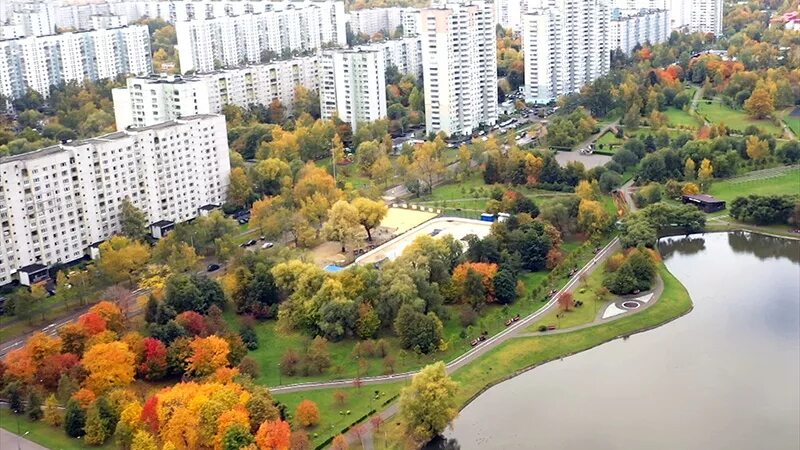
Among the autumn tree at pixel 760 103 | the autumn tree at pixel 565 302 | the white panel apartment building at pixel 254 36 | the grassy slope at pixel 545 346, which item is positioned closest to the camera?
the grassy slope at pixel 545 346

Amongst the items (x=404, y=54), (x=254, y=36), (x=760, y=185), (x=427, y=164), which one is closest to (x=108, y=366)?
(x=427, y=164)

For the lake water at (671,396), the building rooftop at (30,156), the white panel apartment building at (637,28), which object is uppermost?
the white panel apartment building at (637,28)

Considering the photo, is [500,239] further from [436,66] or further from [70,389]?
[436,66]

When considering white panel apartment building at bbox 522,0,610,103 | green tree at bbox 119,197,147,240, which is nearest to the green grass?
green tree at bbox 119,197,147,240

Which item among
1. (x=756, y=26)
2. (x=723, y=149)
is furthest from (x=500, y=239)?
(x=756, y=26)

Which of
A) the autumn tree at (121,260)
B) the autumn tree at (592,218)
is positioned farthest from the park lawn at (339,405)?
the autumn tree at (592,218)

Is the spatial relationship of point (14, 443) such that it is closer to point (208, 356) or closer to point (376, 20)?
point (208, 356)

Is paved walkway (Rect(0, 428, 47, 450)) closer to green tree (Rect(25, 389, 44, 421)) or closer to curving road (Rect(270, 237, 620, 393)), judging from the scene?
green tree (Rect(25, 389, 44, 421))

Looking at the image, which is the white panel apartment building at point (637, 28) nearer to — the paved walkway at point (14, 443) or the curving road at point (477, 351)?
the curving road at point (477, 351)
